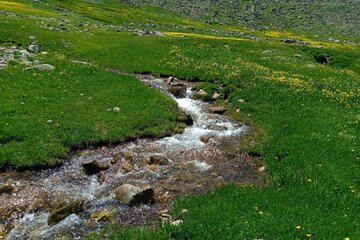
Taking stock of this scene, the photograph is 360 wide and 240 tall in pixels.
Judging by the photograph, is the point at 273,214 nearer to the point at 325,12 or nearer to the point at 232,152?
the point at 232,152

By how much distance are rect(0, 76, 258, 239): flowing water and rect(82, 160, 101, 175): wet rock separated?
27 cm

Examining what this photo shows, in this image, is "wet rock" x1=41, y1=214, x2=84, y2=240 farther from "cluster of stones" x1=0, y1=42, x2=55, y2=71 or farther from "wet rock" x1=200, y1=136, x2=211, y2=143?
"cluster of stones" x1=0, y1=42, x2=55, y2=71

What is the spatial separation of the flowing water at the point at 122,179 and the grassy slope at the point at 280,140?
1371 millimetres

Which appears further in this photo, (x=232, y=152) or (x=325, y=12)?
(x=325, y=12)

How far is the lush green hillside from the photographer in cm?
14112

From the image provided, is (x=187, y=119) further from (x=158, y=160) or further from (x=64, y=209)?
(x=64, y=209)

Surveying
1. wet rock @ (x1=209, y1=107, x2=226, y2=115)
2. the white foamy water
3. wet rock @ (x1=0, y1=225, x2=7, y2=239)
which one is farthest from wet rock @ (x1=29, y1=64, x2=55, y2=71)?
wet rock @ (x1=0, y1=225, x2=7, y2=239)

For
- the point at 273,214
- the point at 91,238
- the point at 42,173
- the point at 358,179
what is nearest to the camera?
the point at 91,238

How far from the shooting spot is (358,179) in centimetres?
1664

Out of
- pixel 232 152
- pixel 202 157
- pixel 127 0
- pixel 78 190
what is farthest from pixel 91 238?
pixel 127 0

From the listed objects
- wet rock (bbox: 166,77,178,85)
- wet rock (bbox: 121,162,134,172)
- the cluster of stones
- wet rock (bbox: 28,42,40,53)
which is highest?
wet rock (bbox: 121,162,134,172)

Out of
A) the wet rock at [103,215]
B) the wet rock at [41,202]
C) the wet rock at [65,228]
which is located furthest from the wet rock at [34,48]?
the wet rock at [65,228]

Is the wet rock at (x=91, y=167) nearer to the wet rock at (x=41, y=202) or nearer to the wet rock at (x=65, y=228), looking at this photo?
the wet rock at (x=41, y=202)

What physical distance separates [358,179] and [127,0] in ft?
470
